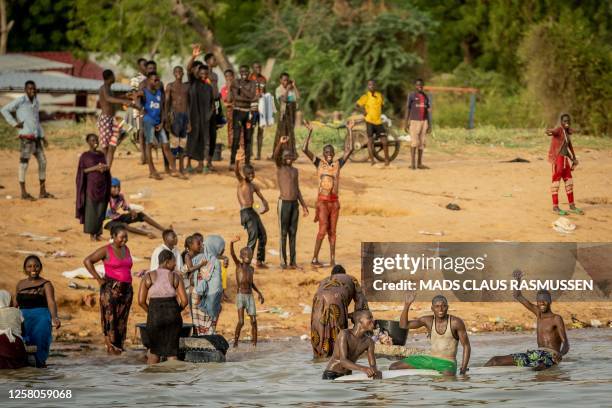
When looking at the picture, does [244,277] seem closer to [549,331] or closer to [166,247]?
[166,247]

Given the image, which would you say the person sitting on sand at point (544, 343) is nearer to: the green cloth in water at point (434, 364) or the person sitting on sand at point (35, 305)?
the green cloth in water at point (434, 364)

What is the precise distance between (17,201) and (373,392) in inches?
360

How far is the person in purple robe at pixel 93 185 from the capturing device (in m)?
16.7

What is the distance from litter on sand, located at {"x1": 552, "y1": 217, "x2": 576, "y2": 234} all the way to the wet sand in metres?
0.11

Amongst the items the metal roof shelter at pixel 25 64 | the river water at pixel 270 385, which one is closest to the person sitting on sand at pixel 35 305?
the river water at pixel 270 385

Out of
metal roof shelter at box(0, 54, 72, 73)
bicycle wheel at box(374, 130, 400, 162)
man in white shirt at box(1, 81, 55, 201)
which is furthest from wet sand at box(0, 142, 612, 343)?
metal roof shelter at box(0, 54, 72, 73)

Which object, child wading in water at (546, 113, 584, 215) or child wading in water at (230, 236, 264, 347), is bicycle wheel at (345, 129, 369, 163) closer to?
child wading in water at (546, 113, 584, 215)

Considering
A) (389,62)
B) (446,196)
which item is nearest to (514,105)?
(389,62)

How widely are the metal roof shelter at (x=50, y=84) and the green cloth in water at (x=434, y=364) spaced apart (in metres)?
20.3

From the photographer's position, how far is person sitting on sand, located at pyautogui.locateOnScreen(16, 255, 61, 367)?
12.5 metres

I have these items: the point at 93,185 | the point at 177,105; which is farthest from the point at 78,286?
the point at 177,105

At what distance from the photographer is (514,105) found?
34.5m

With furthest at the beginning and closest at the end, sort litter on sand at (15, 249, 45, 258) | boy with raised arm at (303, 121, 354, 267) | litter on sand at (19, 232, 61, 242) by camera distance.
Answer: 1. litter on sand at (19, 232, 61, 242)
2. litter on sand at (15, 249, 45, 258)
3. boy with raised arm at (303, 121, 354, 267)

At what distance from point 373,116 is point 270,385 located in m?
11.0
